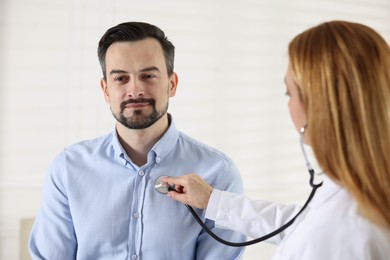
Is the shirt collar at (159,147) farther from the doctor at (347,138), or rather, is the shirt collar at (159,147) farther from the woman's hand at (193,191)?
the doctor at (347,138)

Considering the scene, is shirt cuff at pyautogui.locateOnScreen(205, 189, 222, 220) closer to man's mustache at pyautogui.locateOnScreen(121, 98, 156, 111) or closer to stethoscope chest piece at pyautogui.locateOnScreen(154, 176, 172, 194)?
stethoscope chest piece at pyautogui.locateOnScreen(154, 176, 172, 194)

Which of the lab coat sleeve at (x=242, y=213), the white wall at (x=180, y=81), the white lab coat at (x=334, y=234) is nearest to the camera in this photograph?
the white lab coat at (x=334, y=234)

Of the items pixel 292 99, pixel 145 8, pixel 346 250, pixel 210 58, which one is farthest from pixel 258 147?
pixel 346 250

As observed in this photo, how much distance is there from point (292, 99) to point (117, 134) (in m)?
0.67

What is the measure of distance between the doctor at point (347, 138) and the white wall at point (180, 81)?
138 centimetres

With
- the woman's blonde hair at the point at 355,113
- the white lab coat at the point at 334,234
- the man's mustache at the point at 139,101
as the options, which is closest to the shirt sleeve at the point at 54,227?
the man's mustache at the point at 139,101

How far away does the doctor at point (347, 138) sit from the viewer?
0.87m

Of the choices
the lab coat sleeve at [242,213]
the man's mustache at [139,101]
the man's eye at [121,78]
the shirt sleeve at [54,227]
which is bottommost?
the shirt sleeve at [54,227]

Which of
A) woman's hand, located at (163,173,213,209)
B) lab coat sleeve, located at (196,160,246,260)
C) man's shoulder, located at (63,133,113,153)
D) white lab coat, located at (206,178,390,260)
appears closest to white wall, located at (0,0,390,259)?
man's shoulder, located at (63,133,113,153)

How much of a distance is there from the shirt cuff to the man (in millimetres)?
77

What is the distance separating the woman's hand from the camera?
139 centimetres

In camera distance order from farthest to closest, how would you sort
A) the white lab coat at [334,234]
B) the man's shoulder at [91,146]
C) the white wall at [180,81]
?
the white wall at [180,81], the man's shoulder at [91,146], the white lab coat at [334,234]

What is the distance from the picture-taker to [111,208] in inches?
56.5

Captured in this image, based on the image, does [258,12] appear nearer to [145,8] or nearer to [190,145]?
[145,8]
